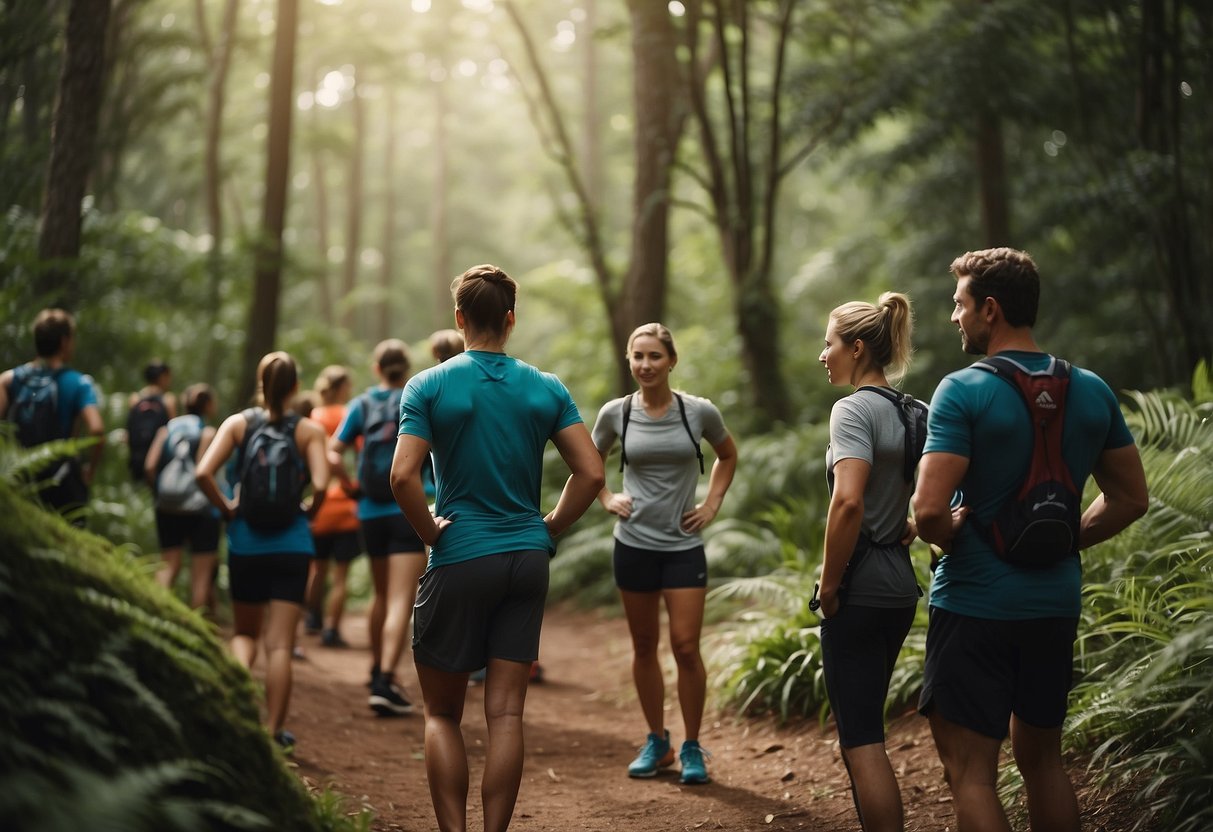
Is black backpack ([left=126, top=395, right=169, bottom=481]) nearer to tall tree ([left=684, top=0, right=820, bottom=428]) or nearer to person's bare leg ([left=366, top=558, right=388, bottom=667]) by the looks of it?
person's bare leg ([left=366, top=558, right=388, bottom=667])

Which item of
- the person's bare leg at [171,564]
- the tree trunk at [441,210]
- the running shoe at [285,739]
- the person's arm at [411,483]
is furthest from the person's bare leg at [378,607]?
the tree trunk at [441,210]

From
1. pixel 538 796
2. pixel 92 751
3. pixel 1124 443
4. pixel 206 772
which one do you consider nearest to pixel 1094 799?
pixel 1124 443

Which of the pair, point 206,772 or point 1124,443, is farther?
point 1124,443

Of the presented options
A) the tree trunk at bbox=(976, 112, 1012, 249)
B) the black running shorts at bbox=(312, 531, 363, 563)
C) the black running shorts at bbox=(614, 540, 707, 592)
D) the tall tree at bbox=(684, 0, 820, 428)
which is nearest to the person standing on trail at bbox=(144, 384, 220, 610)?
the black running shorts at bbox=(312, 531, 363, 563)

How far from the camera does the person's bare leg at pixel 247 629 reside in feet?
20.6

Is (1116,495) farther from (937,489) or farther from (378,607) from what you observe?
(378,607)

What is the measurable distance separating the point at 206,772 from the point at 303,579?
A: 3.28 metres

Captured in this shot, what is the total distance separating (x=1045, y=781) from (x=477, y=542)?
2.18 m

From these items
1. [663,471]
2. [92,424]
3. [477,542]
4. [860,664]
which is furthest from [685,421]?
[92,424]

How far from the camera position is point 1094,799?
4785 mm

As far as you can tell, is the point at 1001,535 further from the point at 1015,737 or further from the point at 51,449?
the point at 51,449

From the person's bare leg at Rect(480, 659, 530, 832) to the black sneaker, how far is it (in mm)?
3577

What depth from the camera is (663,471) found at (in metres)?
6.08

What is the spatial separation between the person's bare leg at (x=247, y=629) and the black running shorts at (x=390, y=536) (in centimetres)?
142
